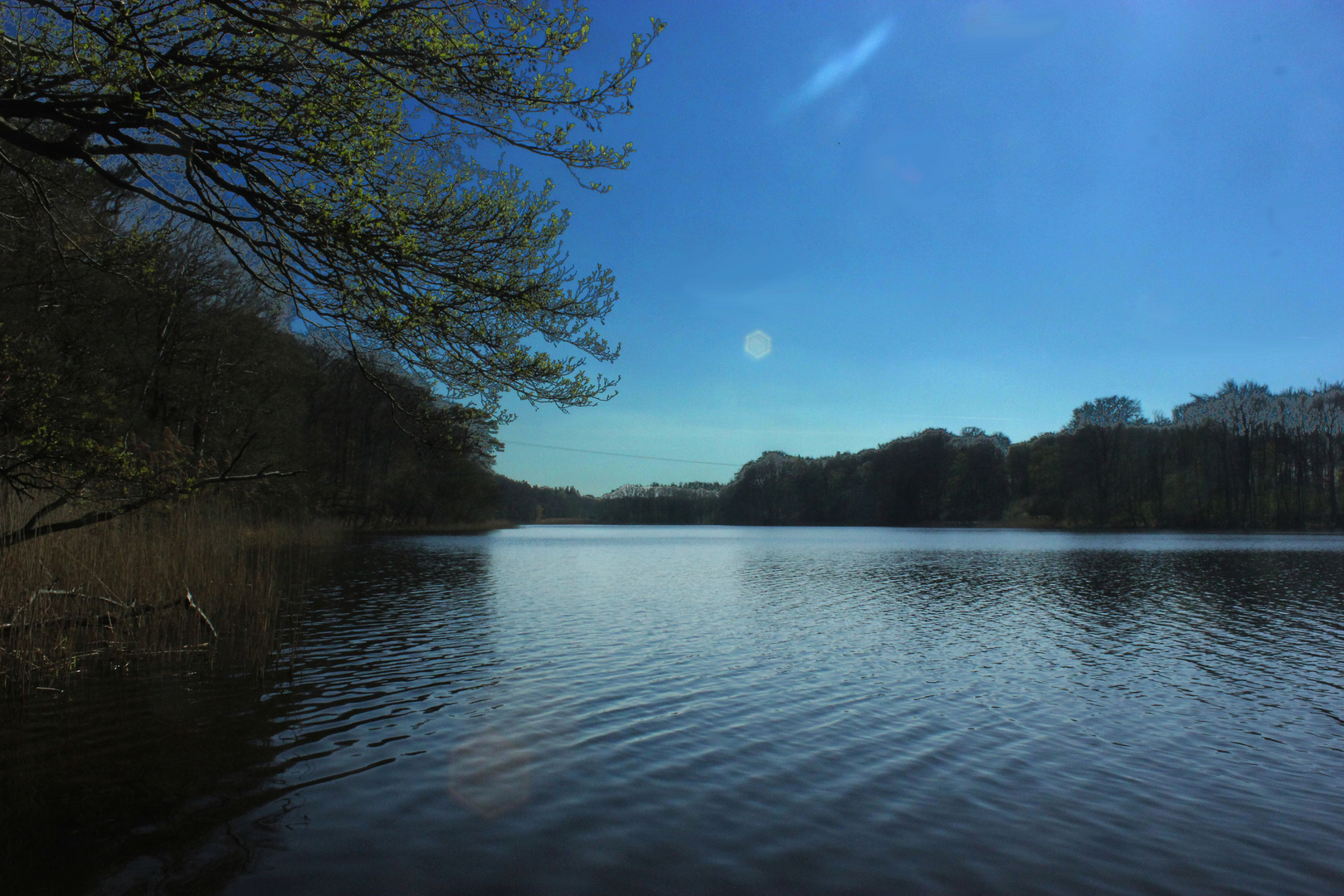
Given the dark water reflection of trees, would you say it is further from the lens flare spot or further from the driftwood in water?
the lens flare spot

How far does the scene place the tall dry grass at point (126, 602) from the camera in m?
8.66

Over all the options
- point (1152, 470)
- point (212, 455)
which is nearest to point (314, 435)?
point (212, 455)

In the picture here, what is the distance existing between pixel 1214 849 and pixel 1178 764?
199 centimetres

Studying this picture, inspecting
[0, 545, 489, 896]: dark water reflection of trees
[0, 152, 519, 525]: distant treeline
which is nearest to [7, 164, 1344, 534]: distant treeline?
[0, 152, 519, 525]: distant treeline

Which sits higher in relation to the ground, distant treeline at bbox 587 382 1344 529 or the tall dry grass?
distant treeline at bbox 587 382 1344 529

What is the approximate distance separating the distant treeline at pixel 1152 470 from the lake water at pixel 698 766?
63957mm

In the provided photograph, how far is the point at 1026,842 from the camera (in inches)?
205

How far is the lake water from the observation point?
4.71 m

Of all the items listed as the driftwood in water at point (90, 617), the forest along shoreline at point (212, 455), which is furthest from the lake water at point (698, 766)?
the forest along shoreline at point (212, 455)

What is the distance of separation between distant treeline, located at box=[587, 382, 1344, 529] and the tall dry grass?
74423 millimetres

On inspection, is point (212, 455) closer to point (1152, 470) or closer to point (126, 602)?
point (126, 602)

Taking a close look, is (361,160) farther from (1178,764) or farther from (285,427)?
(285,427)

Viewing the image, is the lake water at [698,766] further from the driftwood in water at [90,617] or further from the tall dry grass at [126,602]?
the driftwood in water at [90,617]

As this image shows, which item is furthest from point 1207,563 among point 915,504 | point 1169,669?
point 915,504
